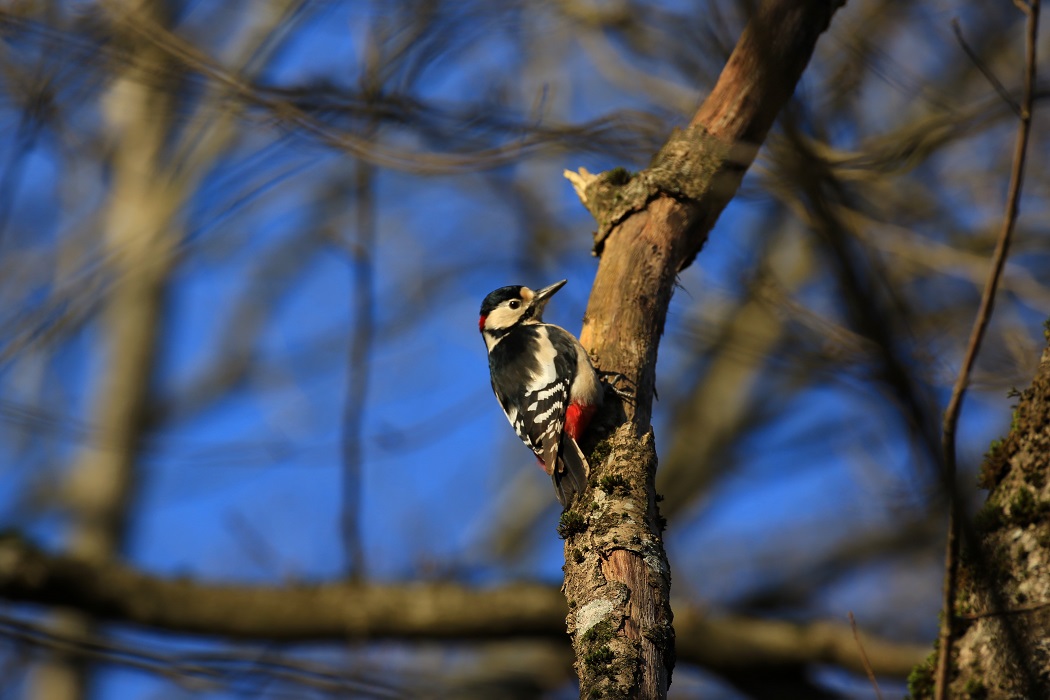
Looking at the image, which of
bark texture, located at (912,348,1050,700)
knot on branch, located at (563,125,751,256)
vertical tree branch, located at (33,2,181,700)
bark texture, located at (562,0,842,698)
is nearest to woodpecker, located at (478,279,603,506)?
bark texture, located at (562,0,842,698)

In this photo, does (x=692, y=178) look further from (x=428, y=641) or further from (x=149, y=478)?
(x=149, y=478)

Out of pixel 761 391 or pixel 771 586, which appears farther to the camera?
pixel 761 391

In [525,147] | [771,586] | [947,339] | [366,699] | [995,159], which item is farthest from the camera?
[771,586]

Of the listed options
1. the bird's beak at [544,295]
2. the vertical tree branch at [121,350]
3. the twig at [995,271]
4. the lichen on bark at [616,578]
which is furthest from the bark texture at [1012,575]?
the vertical tree branch at [121,350]

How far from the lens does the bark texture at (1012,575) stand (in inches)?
78.4

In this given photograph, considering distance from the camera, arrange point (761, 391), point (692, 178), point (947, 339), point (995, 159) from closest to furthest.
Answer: point (692, 178), point (947, 339), point (995, 159), point (761, 391)

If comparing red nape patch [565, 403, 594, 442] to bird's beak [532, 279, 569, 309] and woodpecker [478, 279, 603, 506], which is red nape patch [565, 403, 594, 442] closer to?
woodpecker [478, 279, 603, 506]

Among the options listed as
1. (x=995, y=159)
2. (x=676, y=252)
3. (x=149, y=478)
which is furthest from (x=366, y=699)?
(x=149, y=478)

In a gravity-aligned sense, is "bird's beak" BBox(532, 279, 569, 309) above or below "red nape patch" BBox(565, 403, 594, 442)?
above

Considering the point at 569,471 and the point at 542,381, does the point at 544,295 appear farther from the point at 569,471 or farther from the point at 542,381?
the point at 569,471

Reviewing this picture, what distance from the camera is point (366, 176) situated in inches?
152

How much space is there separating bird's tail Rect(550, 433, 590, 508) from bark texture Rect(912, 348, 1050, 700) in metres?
1.03

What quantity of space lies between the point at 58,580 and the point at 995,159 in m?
6.71

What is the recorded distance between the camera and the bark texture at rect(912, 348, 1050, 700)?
6.53 feet
